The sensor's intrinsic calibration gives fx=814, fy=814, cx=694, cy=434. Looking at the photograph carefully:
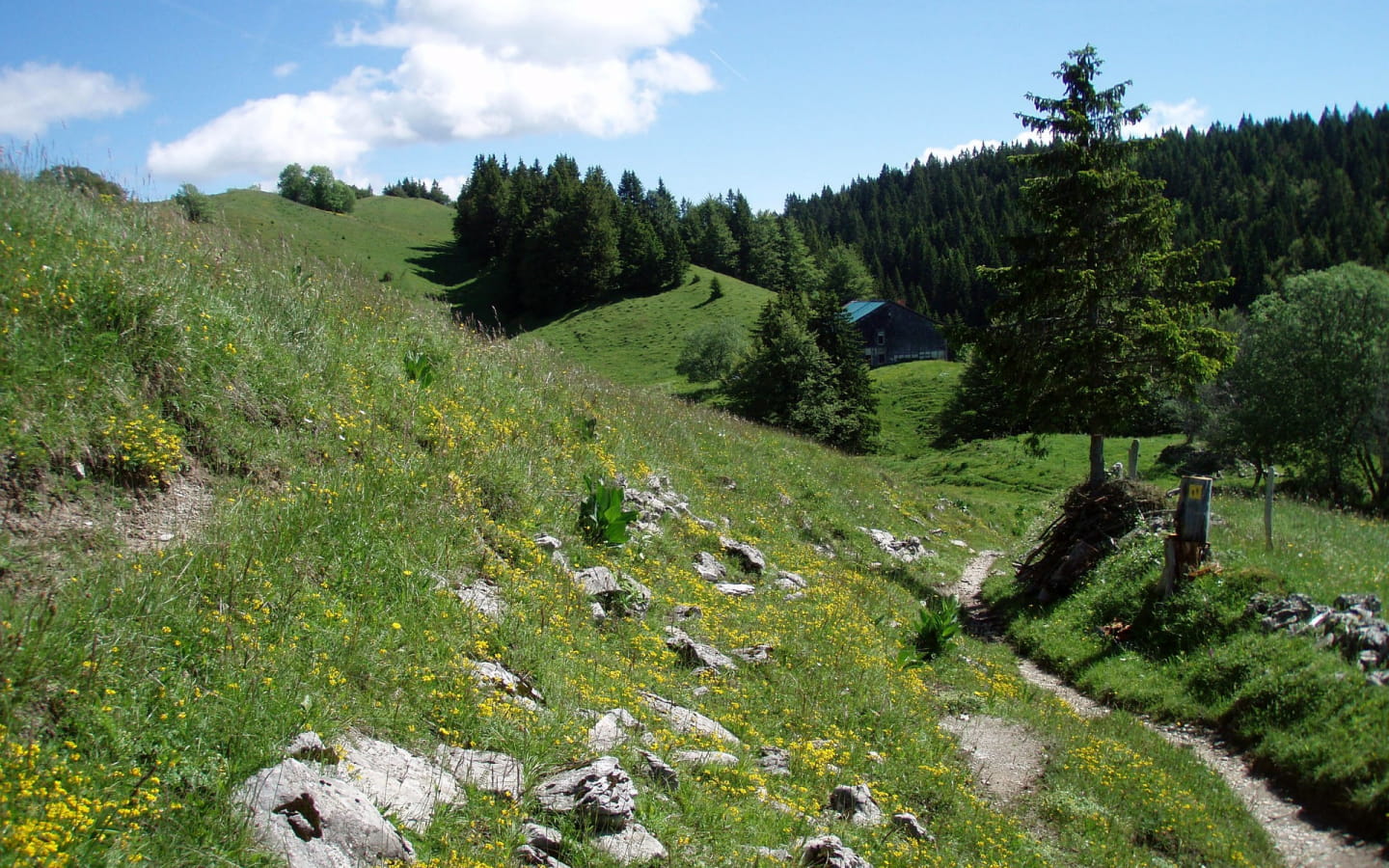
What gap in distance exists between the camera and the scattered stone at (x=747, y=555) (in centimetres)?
1170

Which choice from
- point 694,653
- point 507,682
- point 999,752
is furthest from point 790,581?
point 507,682

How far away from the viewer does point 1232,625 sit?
35.2 ft

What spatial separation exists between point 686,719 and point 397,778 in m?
2.51

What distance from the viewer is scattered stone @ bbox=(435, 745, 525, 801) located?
455 cm

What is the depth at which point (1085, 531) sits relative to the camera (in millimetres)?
16016

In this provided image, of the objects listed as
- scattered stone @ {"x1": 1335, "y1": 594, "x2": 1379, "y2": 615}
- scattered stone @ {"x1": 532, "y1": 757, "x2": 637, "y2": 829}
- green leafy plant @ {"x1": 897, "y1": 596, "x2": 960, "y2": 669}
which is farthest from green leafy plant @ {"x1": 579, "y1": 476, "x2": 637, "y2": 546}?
scattered stone @ {"x1": 1335, "y1": 594, "x2": 1379, "y2": 615}

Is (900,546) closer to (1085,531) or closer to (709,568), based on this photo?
(1085,531)

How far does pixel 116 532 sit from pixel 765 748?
16.0ft

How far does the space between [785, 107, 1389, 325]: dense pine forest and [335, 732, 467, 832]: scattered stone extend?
109 meters

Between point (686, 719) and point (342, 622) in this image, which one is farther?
point (686, 719)

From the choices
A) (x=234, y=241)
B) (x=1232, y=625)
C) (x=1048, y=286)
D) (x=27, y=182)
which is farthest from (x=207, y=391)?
(x=1048, y=286)

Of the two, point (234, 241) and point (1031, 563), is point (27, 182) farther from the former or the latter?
point (1031, 563)

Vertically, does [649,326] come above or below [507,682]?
above

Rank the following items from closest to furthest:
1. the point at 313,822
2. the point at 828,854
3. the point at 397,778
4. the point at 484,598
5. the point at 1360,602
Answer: the point at 313,822 < the point at 397,778 < the point at 828,854 < the point at 484,598 < the point at 1360,602
